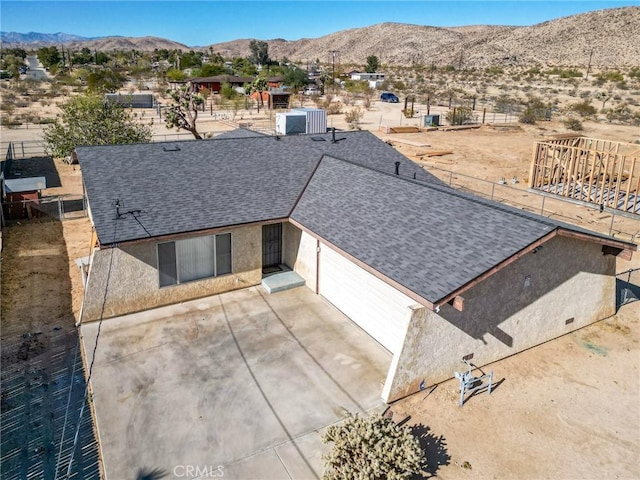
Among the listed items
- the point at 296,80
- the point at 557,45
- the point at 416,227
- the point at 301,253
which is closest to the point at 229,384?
the point at 301,253

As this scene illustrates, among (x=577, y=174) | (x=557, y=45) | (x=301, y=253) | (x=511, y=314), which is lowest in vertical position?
(x=511, y=314)

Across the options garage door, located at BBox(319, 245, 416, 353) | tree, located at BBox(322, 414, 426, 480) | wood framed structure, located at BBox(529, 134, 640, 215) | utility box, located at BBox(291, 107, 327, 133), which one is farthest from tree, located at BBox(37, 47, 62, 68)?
tree, located at BBox(322, 414, 426, 480)

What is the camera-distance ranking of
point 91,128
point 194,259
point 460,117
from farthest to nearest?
point 460,117
point 91,128
point 194,259

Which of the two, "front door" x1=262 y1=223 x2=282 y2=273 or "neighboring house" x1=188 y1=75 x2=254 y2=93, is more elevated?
"neighboring house" x1=188 y1=75 x2=254 y2=93

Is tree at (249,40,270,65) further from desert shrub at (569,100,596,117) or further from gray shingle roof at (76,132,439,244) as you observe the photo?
gray shingle roof at (76,132,439,244)

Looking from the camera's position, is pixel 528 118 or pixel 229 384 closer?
pixel 229 384

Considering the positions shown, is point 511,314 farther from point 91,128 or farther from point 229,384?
point 91,128

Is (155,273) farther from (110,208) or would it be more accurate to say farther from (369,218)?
(369,218)
